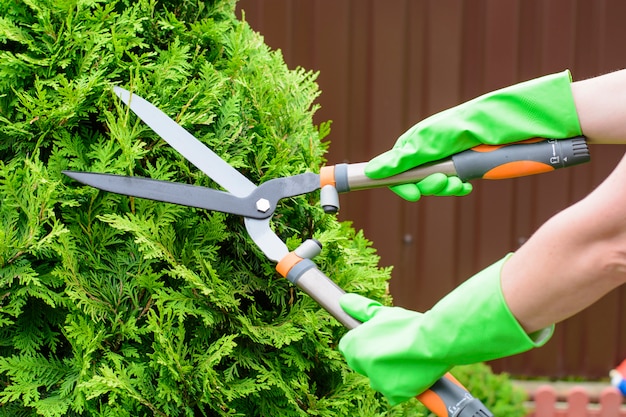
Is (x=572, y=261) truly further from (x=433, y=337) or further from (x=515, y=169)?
(x=515, y=169)

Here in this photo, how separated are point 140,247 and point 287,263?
31cm

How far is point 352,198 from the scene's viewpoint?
457 centimetres

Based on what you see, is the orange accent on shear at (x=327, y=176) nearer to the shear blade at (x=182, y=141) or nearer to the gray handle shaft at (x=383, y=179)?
the gray handle shaft at (x=383, y=179)

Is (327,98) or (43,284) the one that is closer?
(43,284)

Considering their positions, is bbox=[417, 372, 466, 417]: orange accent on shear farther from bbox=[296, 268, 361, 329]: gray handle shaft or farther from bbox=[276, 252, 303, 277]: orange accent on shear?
bbox=[276, 252, 303, 277]: orange accent on shear

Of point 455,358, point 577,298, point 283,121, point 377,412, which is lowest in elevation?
point 377,412

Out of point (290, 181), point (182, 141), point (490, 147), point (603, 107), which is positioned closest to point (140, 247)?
point (182, 141)

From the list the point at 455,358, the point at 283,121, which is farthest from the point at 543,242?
the point at 283,121

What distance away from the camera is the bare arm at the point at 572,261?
1.08 metres

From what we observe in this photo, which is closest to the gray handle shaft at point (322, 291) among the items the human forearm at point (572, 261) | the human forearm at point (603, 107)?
the human forearm at point (572, 261)

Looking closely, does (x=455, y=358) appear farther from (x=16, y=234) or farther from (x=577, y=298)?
(x=16, y=234)

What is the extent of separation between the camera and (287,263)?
1522 mm

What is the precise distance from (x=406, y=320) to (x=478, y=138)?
0.43m

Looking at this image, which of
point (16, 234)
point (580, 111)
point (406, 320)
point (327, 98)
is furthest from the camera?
point (327, 98)
